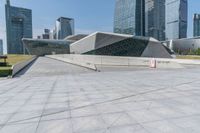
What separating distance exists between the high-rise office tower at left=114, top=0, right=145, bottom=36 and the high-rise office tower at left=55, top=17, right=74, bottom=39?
53202 millimetres

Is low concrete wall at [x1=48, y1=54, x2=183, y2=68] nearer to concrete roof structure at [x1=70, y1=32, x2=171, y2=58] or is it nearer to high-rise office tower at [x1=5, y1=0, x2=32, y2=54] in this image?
concrete roof structure at [x1=70, y1=32, x2=171, y2=58]

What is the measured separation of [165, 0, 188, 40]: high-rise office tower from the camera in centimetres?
12581

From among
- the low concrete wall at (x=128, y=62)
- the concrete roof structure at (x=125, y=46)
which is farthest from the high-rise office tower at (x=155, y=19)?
the low concrete wall at (x=128, y=62)

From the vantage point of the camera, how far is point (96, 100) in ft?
23.1

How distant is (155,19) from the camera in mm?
125812

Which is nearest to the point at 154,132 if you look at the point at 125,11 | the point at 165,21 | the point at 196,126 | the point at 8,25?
the point at 196,126

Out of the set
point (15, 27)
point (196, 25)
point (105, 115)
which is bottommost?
point (105, 115)

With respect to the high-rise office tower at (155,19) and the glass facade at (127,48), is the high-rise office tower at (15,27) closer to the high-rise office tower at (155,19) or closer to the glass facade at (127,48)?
the high-rise office tower at (155,19)

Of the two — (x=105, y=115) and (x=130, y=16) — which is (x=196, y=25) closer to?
(x=130, y=16)

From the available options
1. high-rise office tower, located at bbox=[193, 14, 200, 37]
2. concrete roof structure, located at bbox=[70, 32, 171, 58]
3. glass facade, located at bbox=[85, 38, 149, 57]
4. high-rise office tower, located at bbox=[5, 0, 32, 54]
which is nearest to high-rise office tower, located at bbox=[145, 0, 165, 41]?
high-rise office tower, located at bbox=[193, 14, 200, 37]

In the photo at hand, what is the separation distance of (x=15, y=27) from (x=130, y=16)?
61.2m

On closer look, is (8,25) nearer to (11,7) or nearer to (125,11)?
(11,7)

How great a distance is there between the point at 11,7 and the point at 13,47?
77.2 ft

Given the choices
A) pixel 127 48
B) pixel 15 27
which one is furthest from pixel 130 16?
pixel 15 27
